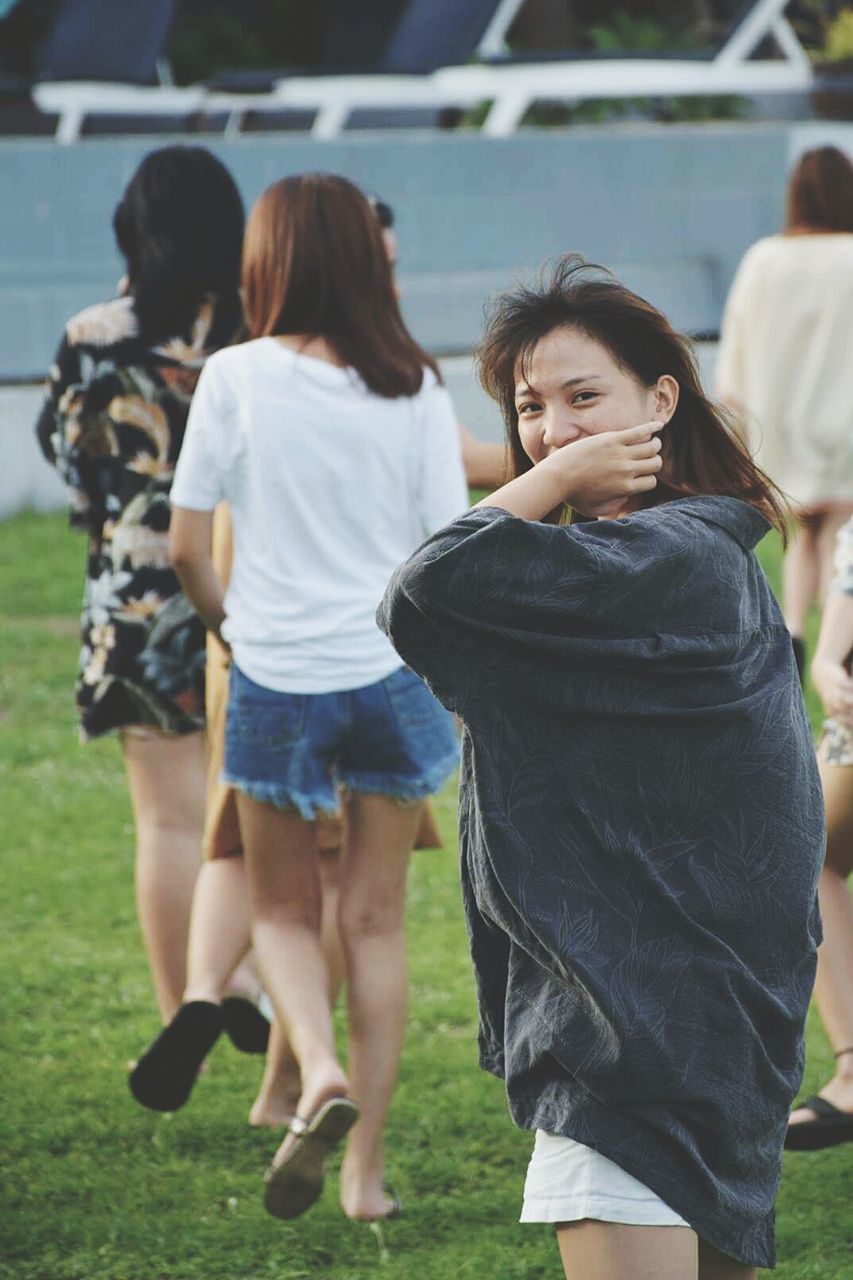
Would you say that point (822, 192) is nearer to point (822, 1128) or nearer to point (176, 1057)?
point (822, 1128)

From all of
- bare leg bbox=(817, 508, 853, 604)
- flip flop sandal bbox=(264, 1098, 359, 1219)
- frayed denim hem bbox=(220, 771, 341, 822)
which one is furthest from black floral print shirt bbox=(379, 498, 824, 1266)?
bare leg bbox=(817, 508, 853, 604)

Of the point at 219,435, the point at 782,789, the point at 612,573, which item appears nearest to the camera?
the point at 612,573

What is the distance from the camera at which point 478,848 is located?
7.66 feet

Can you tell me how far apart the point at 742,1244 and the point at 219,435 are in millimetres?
2022

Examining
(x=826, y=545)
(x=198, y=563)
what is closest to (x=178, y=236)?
(x=198, y=563)

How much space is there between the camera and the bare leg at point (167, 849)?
4.75m

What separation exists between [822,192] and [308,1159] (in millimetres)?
5232

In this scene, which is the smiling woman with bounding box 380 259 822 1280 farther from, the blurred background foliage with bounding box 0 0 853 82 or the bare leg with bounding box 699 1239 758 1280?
the blurred background foliage with bounding box 0 0 853 82

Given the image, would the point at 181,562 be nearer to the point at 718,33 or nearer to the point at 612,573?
the point at 612,573

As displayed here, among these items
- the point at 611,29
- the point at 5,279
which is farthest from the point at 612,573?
the point at 611,29

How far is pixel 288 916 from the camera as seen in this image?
3.99 meters

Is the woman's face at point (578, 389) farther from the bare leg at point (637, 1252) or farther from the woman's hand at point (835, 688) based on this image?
the woman's hand at point (835, 688)

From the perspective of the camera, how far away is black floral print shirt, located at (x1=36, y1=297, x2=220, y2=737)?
4.46 m

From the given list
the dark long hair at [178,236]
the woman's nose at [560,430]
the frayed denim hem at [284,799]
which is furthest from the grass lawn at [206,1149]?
the woman's nose at [560,430]
